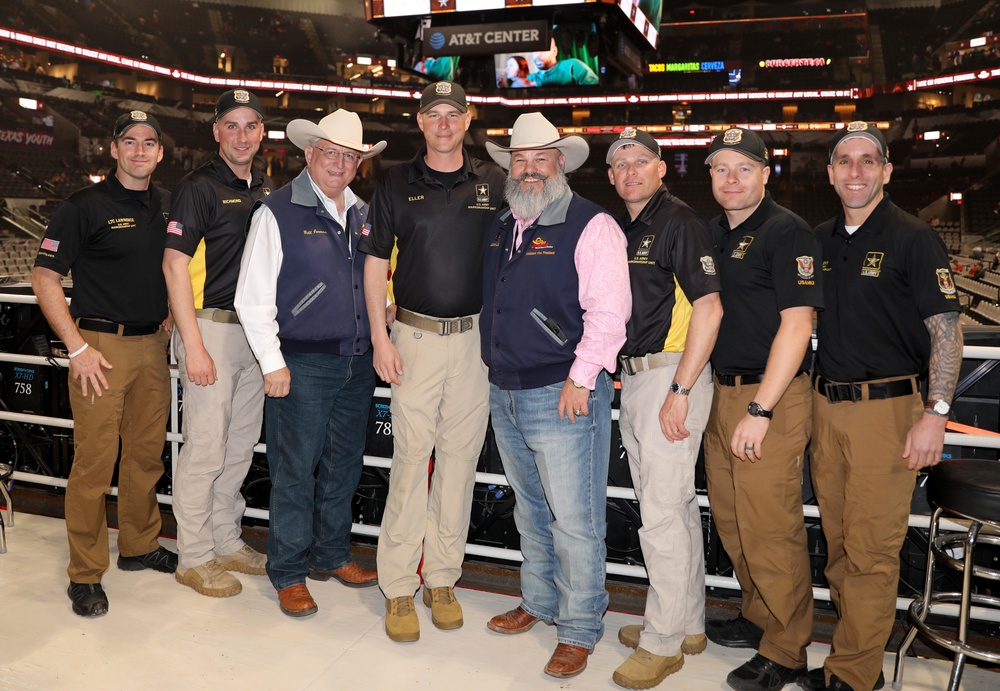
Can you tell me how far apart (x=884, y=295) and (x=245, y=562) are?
308 centimetres

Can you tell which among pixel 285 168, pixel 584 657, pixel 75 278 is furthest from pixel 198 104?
pixel 584 657

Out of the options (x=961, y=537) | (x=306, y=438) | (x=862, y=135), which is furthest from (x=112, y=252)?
(x=961, y=537)

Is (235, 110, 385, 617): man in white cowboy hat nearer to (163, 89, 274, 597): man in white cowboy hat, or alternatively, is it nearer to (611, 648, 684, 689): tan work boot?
(163, 89, 274, 597): man in white cowboy hat

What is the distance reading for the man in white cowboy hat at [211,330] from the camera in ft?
11.0

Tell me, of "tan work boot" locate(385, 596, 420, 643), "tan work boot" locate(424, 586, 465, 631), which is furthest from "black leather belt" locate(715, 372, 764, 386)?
"tan work boot" locate(385, 596, 420, 643)

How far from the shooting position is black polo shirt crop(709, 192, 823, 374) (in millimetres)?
2625

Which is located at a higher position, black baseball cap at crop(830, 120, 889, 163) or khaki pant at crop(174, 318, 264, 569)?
black baseball cap at crop(830, 120, 889, 163)

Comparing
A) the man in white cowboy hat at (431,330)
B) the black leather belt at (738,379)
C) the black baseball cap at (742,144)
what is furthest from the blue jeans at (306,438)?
the black baseball cap at (742,144)

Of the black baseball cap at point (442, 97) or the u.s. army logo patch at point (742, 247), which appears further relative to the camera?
the black baseball cap at point (442, 97)

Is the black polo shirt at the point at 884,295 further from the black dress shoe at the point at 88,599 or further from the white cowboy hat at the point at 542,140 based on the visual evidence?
the black dress shoe at the point at 88,599

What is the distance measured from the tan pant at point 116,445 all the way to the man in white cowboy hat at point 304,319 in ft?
2.14

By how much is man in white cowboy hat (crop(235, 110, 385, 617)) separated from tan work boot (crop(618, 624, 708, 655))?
134cm

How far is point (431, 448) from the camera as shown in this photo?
10.6 feet

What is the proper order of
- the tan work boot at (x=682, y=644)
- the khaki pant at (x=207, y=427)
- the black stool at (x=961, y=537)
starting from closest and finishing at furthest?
1. the black stool at (x=961, y=537)
2. the tan work boot at (x=682, y=644)
3. the khaki pant at (x=207, y=427)
